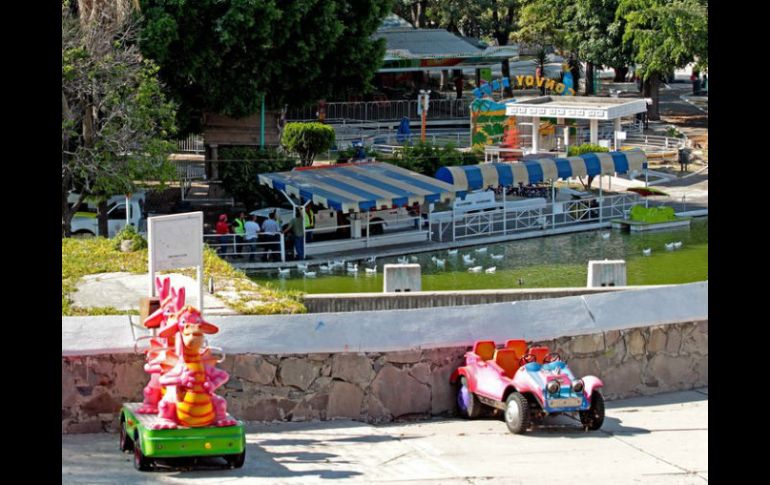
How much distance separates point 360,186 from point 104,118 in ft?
23.5

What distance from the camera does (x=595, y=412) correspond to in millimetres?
11922

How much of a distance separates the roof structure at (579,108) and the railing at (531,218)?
5.23 meters

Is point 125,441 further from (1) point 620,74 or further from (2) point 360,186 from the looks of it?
(1) point 620,74

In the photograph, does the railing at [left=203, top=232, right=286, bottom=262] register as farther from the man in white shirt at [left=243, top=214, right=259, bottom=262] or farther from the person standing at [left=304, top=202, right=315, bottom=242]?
the person standing at [left=304, top=202, right=315, bottom=242]

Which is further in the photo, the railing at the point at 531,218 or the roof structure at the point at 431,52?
the roof structure at the point at 431,52

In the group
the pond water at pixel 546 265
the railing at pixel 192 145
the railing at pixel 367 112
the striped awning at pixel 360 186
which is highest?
the railing at pixel 367 112

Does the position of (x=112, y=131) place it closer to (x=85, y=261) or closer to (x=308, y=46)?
(x=308, y=46)

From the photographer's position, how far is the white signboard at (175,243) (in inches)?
457

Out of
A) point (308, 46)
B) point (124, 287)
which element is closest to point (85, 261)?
point (124, 287)

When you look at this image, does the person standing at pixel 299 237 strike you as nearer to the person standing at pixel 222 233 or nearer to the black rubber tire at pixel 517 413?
the person standing at pixel 222 233

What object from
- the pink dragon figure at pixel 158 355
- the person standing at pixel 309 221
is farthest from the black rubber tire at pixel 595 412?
the person standing at pixel 309 221

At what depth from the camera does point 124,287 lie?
14.6 meters

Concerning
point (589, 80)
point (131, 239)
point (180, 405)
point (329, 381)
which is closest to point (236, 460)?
point (180, 405)

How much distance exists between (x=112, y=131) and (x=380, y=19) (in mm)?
14349
